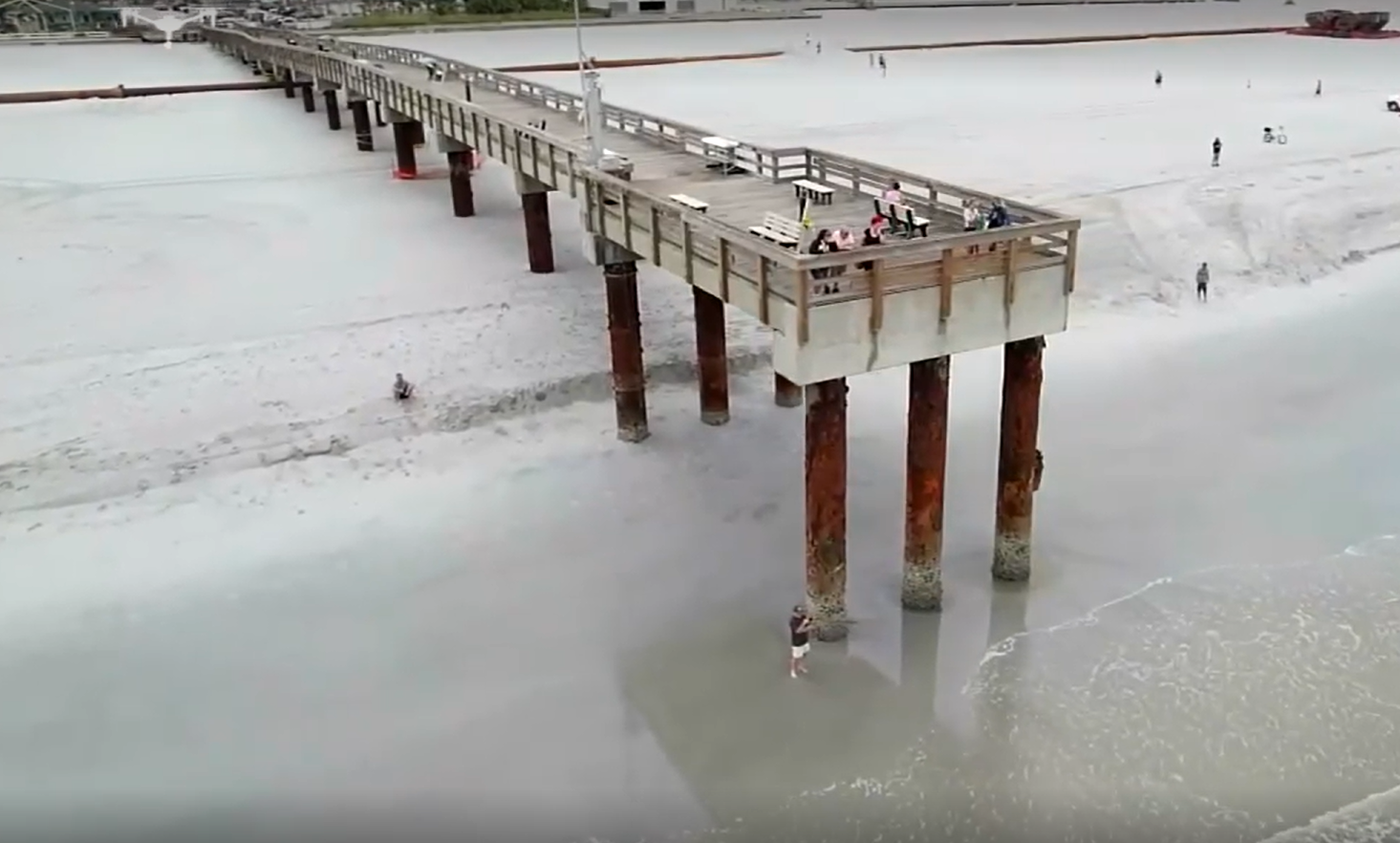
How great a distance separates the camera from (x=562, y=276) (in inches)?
944

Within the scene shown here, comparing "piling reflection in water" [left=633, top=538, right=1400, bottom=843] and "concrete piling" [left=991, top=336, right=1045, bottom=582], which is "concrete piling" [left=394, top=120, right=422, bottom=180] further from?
"piling reflection in water" [left=633, top=538, right=1400, bottom=843]

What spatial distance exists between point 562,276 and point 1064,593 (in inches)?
544

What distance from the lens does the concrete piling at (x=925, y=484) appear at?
1209 cm

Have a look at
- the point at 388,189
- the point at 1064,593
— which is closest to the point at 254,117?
the point at 388,189

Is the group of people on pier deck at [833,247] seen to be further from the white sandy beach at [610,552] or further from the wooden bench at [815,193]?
the white sandy beach at [610,552]

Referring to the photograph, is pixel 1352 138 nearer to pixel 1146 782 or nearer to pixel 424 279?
pixel 424 279

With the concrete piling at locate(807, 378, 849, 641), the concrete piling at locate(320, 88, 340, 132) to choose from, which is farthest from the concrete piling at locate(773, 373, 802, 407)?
the concrete piling at locate(320, 88, 340, 132)

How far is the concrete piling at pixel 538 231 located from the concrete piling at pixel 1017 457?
43.2ft

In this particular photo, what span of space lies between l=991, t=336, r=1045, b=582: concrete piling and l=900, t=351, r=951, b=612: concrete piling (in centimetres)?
84

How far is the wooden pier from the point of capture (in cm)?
1116

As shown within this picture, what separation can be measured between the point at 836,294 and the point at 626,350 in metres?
6.38

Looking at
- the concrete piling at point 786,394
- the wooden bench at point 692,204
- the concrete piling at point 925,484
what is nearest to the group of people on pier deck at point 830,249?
the concrete piling at point 925,484

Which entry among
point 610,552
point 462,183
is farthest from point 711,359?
point 462,183

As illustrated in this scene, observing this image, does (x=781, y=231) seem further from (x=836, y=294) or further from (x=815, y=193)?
(x=815, y=193)
